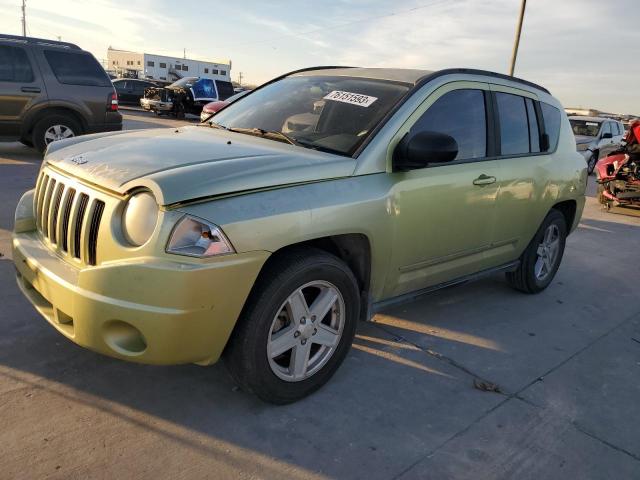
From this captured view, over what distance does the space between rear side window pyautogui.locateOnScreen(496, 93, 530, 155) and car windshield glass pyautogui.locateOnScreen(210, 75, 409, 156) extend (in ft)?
3.55

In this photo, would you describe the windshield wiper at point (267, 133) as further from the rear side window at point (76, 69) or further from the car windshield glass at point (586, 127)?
the car windshield glass at point (586, 127)

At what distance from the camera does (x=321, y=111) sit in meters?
3.48

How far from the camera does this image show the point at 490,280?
5.31m

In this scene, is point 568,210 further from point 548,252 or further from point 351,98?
point 351,98

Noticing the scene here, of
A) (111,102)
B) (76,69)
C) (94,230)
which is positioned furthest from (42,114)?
(94,230)

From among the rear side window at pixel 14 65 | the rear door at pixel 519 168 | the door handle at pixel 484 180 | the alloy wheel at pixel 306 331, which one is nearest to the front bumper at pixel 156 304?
the alloy wheel at pixel 306 331

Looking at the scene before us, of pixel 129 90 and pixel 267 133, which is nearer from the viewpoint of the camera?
pixel 267 133

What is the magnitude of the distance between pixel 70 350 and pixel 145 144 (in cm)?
128

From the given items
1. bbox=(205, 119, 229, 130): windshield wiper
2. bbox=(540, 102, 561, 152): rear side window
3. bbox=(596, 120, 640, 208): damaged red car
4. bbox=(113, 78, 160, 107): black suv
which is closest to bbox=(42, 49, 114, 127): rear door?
bbox=(205, 119, 229, 130): windshield wiper

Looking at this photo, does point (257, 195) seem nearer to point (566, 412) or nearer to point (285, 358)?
point (285, 358)

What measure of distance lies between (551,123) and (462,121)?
1.57 m

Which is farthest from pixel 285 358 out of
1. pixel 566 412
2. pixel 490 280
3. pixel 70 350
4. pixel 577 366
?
pixel 490 280

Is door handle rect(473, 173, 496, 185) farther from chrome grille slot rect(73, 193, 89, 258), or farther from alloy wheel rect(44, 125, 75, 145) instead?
alloy wheel rect(44, 125, 75, 145)

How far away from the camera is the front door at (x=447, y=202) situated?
3189 mm
